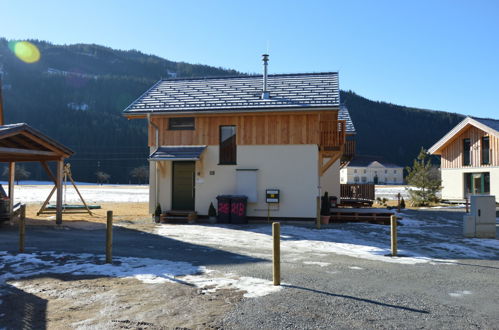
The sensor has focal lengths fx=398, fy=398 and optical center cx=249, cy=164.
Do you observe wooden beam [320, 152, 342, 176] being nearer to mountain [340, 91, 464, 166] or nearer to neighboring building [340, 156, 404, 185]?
neighboring building [340, 156, 404, 185]

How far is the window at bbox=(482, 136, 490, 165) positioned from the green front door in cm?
2289

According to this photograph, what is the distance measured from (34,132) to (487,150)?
2914 cm

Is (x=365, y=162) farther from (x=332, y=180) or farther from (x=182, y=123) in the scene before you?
(x=182, y=123)

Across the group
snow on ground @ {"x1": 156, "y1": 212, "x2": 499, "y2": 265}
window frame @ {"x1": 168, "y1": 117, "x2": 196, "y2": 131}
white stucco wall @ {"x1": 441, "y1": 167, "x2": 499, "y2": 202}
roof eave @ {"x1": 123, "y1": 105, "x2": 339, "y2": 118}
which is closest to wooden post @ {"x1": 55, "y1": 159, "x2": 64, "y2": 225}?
roof eave @ {"x1": 123, "y1": 105, "x2": 339, "y2": 118}

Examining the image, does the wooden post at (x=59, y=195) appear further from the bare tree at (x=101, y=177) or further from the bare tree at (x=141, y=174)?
the bare tree at (x=141, y=174)

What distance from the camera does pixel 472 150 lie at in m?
29.9

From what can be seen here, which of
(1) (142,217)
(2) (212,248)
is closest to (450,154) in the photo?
(1) (142,217)

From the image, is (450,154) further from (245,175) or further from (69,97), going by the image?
(69,97)

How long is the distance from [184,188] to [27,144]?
243 inches

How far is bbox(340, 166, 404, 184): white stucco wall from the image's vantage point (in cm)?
10962

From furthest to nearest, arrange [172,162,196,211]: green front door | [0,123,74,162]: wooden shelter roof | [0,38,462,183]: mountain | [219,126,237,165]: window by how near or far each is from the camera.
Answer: [0,38,462,183]: mountain → [172,162,196,211]: green front door → [219,126,237,165]: window → [0,123,74,162]: wooden shelter roof

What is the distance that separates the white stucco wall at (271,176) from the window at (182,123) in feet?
4.60

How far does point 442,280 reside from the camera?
23.1 ft

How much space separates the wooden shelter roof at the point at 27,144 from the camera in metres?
12.3
